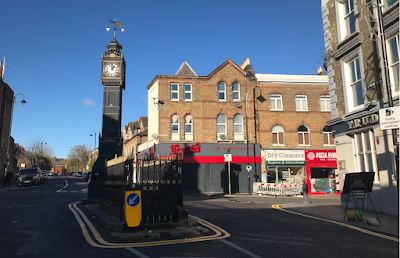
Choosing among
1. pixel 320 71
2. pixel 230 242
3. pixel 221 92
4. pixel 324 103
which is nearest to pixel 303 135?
pixel 324 103

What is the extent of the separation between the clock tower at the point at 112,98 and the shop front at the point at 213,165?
4.79m

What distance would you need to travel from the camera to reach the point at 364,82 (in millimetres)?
12859

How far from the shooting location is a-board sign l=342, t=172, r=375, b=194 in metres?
9.93

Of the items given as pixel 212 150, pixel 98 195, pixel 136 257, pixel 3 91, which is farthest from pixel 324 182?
pixel 3 91

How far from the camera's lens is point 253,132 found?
28.3 meters

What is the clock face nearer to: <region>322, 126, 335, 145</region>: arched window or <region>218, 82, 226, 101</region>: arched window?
<region>218, 82, 226, 101</region>: arched window

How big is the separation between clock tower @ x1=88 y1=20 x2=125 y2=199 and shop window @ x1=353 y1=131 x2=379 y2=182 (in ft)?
70.1

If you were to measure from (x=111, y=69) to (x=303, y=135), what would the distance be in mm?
20930

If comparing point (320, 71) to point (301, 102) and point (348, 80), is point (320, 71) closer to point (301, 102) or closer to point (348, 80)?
point (301, 102)

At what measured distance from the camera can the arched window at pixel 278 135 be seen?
28609mm

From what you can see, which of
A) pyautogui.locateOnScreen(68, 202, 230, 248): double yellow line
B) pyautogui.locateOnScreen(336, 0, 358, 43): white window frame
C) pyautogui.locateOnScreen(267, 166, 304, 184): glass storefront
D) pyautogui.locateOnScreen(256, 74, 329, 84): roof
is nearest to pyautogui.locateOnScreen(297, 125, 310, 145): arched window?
pyautogui.locateOnScreen(267, 166, 304, 184): glass storefront

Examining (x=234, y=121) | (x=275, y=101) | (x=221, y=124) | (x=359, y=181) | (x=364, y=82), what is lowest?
(x=359, y=181)

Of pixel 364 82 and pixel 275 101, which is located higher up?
pixel 275 101

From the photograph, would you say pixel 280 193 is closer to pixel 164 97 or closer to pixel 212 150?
pixel 212 150
